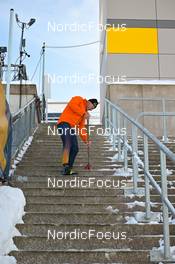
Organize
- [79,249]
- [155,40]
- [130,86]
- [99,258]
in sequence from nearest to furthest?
[99,258] < [79,249] < [130,86] < [155,40]

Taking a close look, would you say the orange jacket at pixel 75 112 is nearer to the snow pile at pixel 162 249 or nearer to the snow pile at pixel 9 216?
the snow pile at pixel 9 216

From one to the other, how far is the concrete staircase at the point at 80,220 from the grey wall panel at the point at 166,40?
665 cm

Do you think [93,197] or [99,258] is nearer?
[99,258]

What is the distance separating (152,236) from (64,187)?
1.78 m

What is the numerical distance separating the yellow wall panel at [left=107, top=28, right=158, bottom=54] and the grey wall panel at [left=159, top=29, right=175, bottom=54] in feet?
0.55

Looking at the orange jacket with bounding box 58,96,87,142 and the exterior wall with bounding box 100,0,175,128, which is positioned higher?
the exterior wall with bounding box 100,0,175,128

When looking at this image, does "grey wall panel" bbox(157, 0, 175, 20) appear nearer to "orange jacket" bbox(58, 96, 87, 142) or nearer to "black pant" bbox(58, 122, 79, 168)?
"orange jacket" bbox(58, 96, 87, 142)

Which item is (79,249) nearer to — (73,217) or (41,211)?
(73,217)

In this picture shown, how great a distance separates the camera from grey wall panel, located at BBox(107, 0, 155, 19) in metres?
13.1

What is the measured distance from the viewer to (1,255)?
4.09 metres

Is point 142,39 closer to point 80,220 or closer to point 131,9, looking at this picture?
point 131,9

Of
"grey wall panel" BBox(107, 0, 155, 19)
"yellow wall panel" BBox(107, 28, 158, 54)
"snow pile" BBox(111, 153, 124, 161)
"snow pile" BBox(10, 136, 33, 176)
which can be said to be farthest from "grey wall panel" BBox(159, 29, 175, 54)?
"snow pile" BBox(111, 153, 124, 161)

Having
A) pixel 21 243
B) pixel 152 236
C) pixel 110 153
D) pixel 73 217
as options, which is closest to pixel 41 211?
pixel 73 217

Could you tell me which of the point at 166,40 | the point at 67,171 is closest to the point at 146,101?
the point at 166,40
